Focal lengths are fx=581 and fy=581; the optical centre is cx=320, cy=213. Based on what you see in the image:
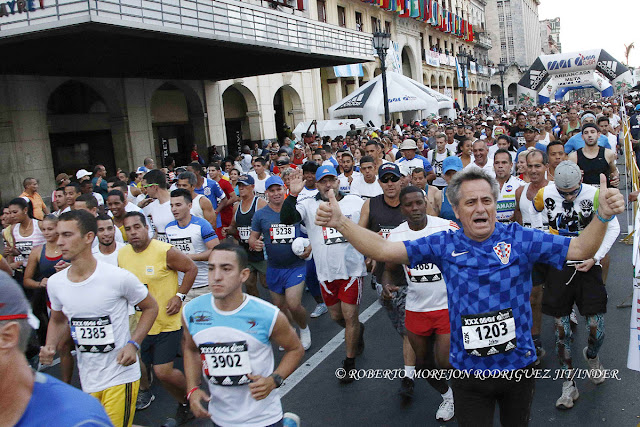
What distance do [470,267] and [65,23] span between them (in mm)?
9384

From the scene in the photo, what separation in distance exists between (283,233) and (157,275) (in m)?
1.81

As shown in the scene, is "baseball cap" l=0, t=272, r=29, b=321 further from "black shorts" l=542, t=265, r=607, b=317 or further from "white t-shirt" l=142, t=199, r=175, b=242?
"white t-shirt" l=142, t=199, r=175, b=242

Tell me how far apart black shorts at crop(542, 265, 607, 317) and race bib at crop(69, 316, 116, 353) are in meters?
3.38

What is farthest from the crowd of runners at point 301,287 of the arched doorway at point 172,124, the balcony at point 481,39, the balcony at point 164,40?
the balcony at point 481,39

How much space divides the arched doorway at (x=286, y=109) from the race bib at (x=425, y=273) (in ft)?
81.1

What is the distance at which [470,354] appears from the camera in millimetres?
3061

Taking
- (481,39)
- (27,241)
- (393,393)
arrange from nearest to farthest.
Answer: (393,393) < (27,241) < (481,39)

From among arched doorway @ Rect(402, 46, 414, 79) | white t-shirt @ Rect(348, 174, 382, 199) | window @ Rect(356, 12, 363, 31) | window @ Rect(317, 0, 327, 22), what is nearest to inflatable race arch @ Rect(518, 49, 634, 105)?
window @ Rect(356, 12, 363, 31)

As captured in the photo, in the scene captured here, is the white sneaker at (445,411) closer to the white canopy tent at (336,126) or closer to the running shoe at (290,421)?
the running shoe at (290,421)

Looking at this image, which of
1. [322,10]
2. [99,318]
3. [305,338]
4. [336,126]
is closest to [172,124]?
[336,126]

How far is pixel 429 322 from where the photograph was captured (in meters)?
4.45

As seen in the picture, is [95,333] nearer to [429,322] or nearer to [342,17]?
[429,322]

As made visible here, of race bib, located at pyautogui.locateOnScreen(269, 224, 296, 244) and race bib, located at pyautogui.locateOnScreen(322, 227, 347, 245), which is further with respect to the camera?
race bib, located at pyautogui.locateOnScreen(269, 224, 296, 244)

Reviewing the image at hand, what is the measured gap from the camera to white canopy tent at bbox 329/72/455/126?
21172mm
